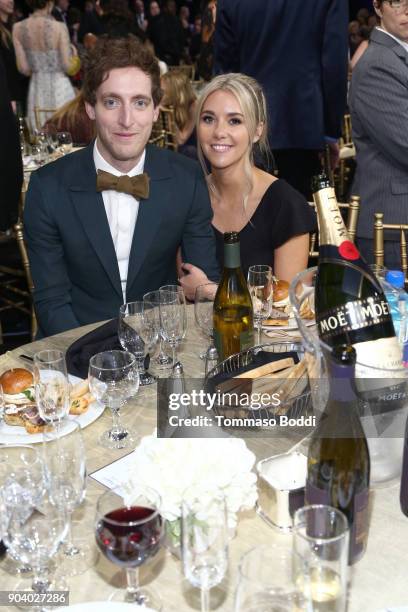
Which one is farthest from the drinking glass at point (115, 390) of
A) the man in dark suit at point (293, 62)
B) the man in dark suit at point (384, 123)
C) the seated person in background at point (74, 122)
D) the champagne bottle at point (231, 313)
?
the seated person in background at point (74, 122)

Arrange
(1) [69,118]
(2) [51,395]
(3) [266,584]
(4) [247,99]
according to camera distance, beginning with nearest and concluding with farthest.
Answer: (3) [266,584] < (2) [51,395] < (4) [247,99] < (1) [69,118]

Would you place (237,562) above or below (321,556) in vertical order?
below

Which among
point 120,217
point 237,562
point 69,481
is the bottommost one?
point 237,562

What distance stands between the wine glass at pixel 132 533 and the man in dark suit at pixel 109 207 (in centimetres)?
124

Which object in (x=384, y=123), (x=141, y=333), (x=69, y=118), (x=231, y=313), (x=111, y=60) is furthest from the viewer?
(x=69, y=118)

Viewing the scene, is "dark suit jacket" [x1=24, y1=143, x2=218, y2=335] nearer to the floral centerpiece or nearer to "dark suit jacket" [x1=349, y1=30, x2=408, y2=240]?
"dark suit jacket" [x1=349, y1=30, x2=408, y2=240]

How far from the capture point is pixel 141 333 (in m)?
1.64

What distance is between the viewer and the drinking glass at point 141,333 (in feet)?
5.39

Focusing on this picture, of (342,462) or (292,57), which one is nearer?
(342,462)

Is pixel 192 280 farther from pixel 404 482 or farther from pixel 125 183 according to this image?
pixel 404 482

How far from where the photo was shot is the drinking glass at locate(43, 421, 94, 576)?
111 centimetres

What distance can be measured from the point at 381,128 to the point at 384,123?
23 millimetres

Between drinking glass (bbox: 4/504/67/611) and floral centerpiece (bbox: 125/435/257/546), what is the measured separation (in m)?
0.12

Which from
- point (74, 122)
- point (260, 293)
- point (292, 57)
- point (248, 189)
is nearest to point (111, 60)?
point (248, 189)
